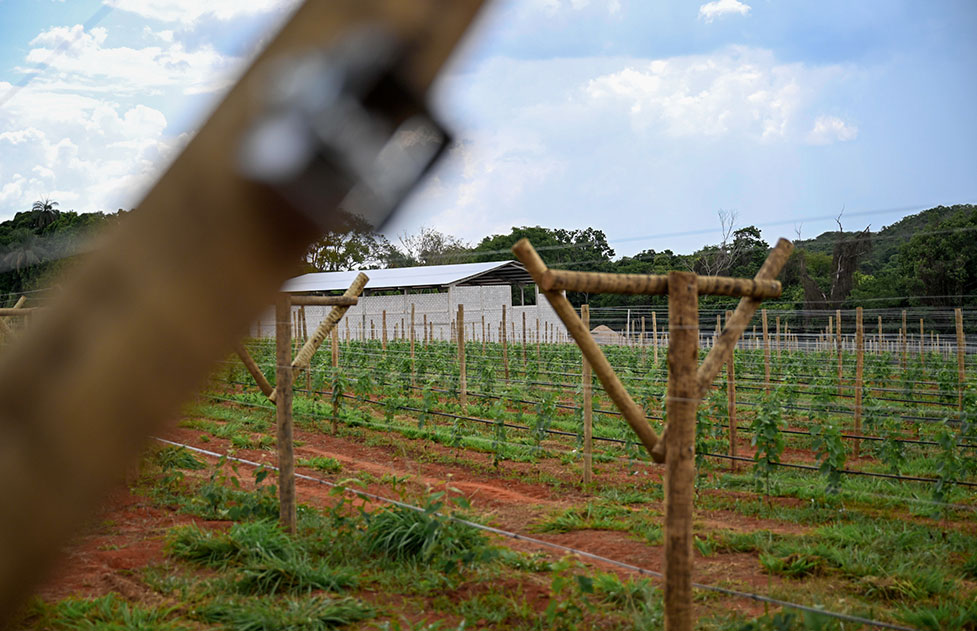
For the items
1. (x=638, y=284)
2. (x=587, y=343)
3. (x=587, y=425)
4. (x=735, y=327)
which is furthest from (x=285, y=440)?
(x=587, y=425)

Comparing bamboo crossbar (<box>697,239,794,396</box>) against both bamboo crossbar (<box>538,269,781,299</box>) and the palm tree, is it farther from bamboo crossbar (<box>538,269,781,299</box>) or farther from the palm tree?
the palm tree

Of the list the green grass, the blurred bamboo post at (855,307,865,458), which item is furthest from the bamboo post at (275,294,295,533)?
the blurred bamboo post at (855,307,865,458)

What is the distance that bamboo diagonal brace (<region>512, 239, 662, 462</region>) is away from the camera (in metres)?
2.97

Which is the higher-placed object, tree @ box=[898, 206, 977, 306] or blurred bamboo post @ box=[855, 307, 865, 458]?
tree @ box=[898, 206, 977, 306]

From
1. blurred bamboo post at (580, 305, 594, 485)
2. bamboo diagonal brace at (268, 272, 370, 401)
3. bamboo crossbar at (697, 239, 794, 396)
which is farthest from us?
blurred bamboo post at (580, 305, 594, 485)

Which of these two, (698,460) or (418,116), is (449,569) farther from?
(418,116)

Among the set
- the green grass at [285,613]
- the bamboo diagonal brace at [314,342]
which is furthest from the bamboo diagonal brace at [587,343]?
the bamboo diagonal brace at [314,342]

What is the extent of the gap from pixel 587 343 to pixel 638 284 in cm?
33

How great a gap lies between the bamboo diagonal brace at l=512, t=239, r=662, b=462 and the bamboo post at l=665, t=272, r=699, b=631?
129mm

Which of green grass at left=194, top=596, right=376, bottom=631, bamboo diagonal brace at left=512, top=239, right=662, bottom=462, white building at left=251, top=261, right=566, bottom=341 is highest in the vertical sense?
white building at left=251, top=261, right=566, bottom=341

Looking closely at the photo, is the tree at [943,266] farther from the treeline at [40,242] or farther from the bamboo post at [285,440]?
the treeline at [40,242]

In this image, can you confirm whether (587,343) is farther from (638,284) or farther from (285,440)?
(285,440)

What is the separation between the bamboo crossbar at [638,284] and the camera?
2995mm

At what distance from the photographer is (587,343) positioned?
313 centimetres
